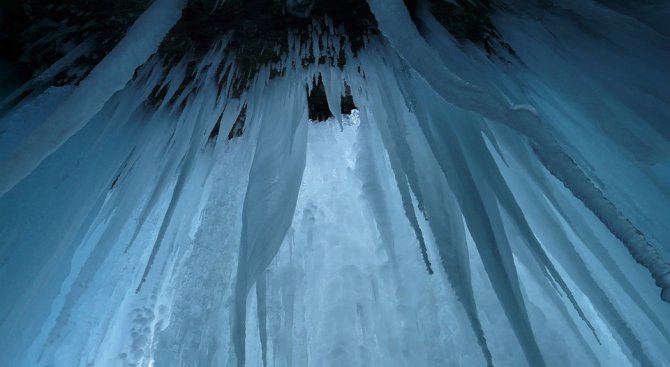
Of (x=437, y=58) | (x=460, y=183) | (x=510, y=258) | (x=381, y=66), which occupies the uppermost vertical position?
(x=437, y=58)

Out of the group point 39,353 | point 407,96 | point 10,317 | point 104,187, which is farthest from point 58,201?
point 407,96

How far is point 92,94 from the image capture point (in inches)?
56.9

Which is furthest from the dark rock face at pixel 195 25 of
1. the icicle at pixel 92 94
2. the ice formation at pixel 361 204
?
the icicle at pixel 92 94

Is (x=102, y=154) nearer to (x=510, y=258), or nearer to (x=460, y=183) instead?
(x=460, y=183)

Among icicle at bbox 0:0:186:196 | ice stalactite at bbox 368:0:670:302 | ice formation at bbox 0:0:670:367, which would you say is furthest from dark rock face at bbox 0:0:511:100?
ice stalactite at bbox 368:0:670:302

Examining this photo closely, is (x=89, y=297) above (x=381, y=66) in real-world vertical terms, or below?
below

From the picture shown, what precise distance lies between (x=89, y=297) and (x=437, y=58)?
163cm

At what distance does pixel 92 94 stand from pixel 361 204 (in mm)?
1318

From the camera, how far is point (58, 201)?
5.65 feet

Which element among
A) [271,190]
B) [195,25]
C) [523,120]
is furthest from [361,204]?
[523,120]

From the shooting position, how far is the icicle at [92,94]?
1297mm

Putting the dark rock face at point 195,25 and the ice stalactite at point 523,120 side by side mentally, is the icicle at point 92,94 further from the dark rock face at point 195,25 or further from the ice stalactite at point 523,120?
the ice stalactite at point 523,120

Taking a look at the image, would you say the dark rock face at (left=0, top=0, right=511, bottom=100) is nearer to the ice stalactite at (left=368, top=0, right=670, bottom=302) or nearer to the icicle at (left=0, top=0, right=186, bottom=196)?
the icicle at (left=0, top=0, right=186, bottom=196)

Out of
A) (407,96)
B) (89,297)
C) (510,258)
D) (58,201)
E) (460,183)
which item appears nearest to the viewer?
(510,258)
